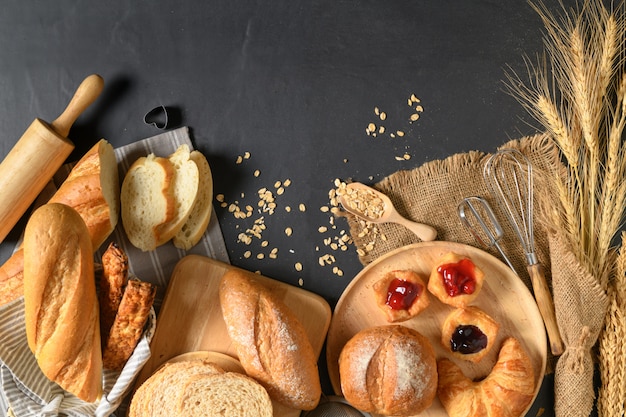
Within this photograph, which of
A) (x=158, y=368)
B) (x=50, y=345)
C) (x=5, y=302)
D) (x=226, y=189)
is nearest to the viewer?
(x=50, y=345)

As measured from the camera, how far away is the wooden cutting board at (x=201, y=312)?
232 cm

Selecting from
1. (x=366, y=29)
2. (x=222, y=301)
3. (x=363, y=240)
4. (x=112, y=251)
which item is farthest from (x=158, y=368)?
(x=366, y=29)

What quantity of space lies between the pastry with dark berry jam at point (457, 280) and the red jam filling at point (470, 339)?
0.09 meters

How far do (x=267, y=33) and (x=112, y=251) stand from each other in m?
1.07

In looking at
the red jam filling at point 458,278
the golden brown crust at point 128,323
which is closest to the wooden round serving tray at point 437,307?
the red jam filling at point 458,278

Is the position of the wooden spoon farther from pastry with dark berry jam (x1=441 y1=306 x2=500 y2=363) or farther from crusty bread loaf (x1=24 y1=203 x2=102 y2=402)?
crusty bread loaf (x1=24 y1=203 x2=102 y2=402)

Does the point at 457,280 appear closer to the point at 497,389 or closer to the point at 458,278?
the point at 458,278

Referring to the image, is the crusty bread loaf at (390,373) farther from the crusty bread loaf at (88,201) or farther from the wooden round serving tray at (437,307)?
the crusty bread loaf at (88,201)

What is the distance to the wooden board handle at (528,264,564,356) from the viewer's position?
2.36 meters

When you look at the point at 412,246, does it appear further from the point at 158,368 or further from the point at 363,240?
the point at 158,368

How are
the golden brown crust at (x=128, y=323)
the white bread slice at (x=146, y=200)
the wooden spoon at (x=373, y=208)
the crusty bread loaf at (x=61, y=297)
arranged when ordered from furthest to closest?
the wooden spoon at (x=373, y=208), the white bread slice at (x=146, y=200), the golden brown crust at (x=128, y=323), the crusty bread loaf at (x=61, y=297)

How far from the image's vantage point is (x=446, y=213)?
246 cm

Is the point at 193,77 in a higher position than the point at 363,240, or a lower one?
higher

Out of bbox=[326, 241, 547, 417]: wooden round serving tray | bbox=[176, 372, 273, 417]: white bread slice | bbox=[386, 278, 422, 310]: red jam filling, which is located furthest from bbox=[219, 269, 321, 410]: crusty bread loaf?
bbox=[386, 278, 422, 310]: red jam filling
